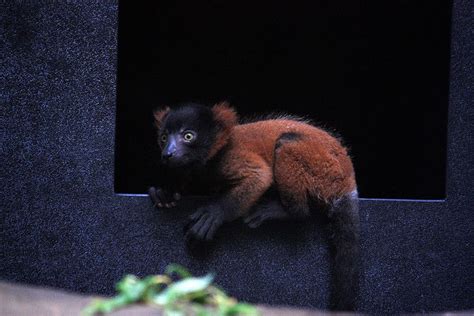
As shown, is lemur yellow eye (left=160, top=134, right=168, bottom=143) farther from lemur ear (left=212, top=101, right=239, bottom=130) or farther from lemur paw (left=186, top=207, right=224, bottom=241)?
lemur paw (left=186, top=207, right=224, bottom=241)

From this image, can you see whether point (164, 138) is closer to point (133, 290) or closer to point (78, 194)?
point (78, 194)

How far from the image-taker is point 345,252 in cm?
316

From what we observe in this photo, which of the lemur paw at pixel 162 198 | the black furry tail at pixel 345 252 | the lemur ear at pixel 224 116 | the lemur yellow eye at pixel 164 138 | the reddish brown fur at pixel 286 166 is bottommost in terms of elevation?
the black furry tail at pixel 345 252

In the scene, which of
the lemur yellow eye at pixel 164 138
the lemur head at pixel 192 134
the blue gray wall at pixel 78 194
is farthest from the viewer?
the blue gray wall at pixel 78 194

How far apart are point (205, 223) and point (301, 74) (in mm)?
1869

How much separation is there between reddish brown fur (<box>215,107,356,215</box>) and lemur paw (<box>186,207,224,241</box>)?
0.12m

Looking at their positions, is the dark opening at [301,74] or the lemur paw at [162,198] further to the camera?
the dark opening at [301,74]

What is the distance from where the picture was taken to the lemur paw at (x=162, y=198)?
125 inches

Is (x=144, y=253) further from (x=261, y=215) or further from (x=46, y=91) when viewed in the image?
(x=46, y=91)

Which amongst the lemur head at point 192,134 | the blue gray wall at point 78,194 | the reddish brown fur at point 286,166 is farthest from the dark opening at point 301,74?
the lemur head at point 192,134

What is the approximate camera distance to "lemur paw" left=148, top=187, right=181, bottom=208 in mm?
3182

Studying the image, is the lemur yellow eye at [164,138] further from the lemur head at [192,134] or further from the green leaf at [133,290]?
the green leaf at [133,290]

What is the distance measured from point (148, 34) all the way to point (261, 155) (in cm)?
161

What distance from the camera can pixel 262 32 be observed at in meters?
4.48
